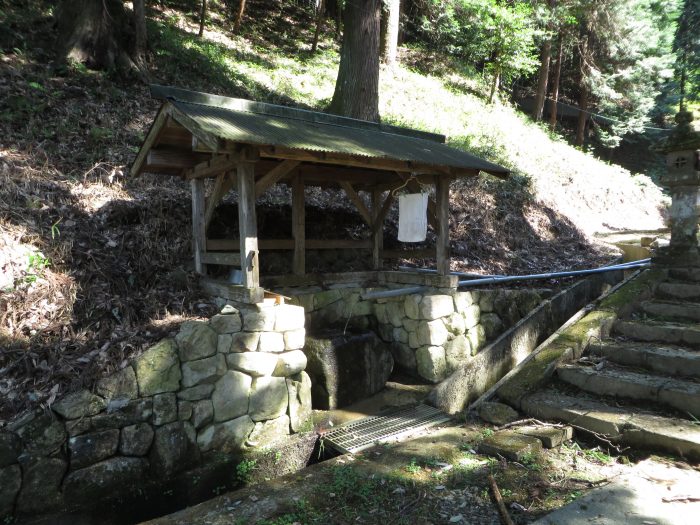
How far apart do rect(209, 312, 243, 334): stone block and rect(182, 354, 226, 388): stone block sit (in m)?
0.25

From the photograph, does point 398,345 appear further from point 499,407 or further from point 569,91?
point 569,91

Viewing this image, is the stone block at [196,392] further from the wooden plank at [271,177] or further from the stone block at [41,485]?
the wooden plank at [271,177]

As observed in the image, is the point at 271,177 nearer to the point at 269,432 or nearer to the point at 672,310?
the point at 269,432

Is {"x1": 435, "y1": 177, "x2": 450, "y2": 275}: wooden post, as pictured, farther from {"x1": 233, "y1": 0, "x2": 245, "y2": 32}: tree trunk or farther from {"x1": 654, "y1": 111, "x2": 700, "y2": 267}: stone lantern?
{"x1": 233, "y1": 0, "x2": 245, "y2": 32}: tree trunk

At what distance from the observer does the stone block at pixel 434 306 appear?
5988 millimetres

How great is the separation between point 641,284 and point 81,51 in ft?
37.0

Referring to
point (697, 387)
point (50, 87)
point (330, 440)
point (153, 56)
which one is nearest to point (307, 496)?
point (330, 440)

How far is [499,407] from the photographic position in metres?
4.77

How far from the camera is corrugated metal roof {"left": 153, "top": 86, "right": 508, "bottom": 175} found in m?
4.25

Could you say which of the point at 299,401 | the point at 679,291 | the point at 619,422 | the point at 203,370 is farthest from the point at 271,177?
the point at 679,291

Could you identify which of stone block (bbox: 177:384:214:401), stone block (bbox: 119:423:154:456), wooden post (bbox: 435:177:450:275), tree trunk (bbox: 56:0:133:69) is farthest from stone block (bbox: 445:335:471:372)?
tree trunk (bbox: 56:0:133:69)

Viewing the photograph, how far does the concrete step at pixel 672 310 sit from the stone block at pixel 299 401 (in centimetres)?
454

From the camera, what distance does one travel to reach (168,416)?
392 centimetres

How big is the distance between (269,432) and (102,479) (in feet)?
4.92
